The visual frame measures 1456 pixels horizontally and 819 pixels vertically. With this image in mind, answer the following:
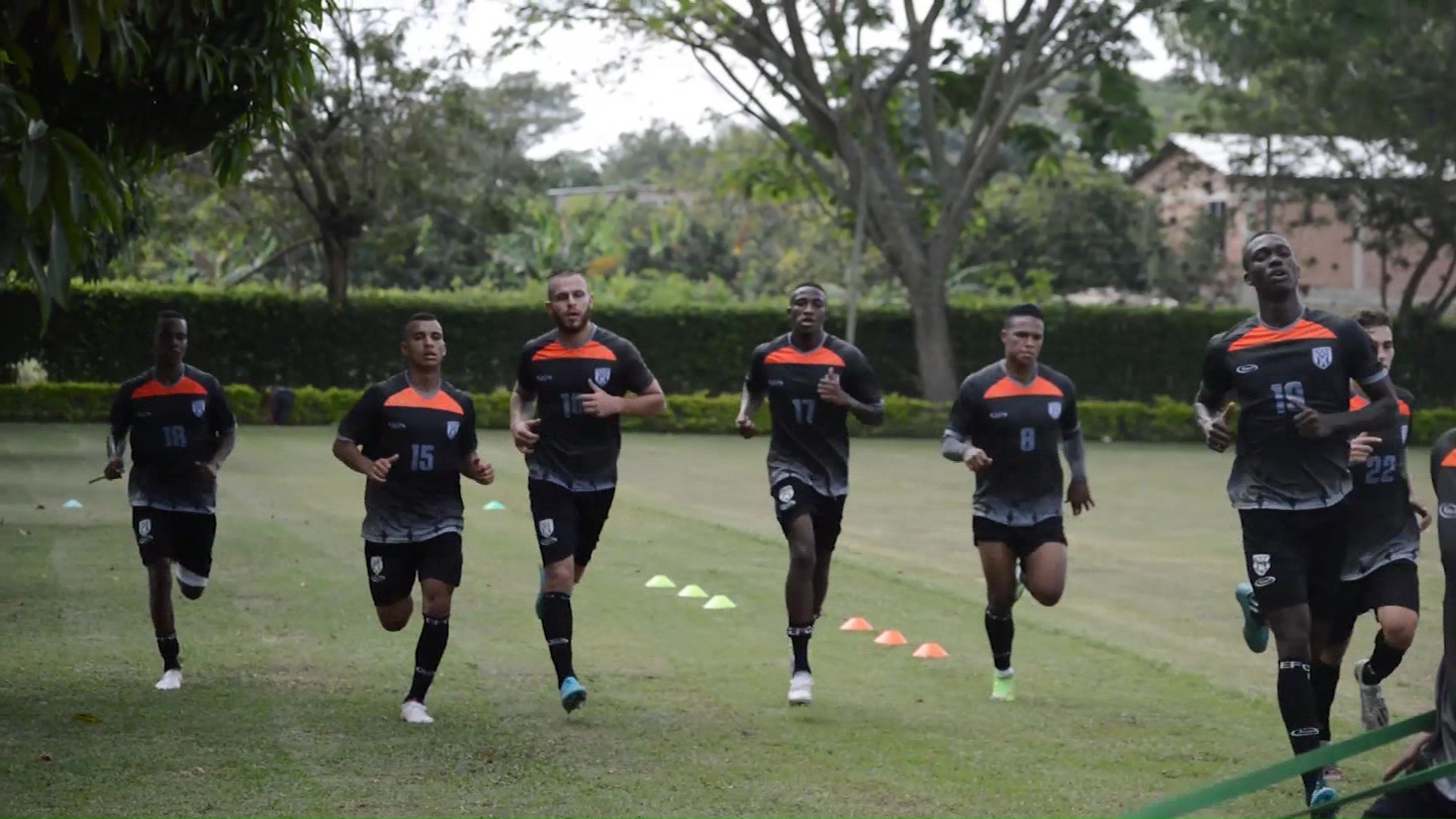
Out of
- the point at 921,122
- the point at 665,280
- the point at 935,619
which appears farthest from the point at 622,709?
the point at 665,280

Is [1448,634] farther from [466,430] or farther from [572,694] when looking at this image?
[466,430]

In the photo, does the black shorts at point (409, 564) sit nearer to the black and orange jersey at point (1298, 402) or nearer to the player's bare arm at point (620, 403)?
the player's bare arm at point (620, 403)

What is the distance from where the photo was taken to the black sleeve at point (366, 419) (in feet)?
32.7

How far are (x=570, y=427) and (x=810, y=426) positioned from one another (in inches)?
56.8

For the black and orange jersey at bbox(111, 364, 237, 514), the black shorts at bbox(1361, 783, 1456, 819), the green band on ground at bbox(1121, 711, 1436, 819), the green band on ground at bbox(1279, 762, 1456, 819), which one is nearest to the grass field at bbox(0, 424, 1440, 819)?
the black and orange jersey at bbox(111, 364, 237, 514)

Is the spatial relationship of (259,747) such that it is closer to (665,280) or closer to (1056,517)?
(1056,517)

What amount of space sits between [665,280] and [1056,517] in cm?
4781

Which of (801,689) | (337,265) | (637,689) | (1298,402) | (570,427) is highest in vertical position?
(1298,402)

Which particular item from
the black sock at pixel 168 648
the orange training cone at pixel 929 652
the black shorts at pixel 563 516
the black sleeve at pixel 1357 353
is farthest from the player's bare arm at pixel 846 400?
the black sock at pixel 168 648

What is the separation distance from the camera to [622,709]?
33.7 ft

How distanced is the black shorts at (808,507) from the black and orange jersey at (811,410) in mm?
37

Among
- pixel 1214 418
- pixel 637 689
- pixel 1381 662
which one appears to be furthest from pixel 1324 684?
pixel 637 689

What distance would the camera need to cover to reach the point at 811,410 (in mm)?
11117

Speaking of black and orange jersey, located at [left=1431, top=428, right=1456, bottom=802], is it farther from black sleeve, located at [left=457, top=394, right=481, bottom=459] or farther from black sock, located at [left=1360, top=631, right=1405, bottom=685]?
black sleeve, located at [left=457, top=394, right=481, bottom=459]
